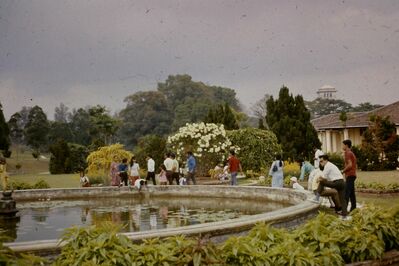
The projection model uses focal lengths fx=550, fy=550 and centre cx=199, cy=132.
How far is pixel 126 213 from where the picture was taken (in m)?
14.3

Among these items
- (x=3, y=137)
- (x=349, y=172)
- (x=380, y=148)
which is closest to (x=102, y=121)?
(x=3, y=137)

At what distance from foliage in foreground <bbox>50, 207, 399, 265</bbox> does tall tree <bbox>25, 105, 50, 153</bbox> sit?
202 feet

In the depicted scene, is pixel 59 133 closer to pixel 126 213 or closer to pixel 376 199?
pixel 126 213

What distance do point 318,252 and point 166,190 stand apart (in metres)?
12.2

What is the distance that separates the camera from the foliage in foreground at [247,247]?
556 centimetres

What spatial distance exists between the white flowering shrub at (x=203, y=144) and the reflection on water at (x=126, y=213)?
9.90 metres

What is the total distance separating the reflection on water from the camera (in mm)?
12133

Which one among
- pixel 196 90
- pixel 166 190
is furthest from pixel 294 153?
pixel 196 90

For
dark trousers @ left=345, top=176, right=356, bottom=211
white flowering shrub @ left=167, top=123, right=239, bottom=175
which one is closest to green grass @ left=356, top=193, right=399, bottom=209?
dark trousers @ left=345, top=176, right=356, bottom=211

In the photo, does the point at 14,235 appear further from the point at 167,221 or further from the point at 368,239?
the point at 368,239

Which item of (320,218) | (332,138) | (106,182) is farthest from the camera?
(332,138)

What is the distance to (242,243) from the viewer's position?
232 inches

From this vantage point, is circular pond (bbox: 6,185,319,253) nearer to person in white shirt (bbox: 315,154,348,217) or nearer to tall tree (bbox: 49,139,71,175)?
person in white shirt (bbox: 315,154,348,217)

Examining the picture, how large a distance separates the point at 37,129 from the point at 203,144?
42603 millimetres
